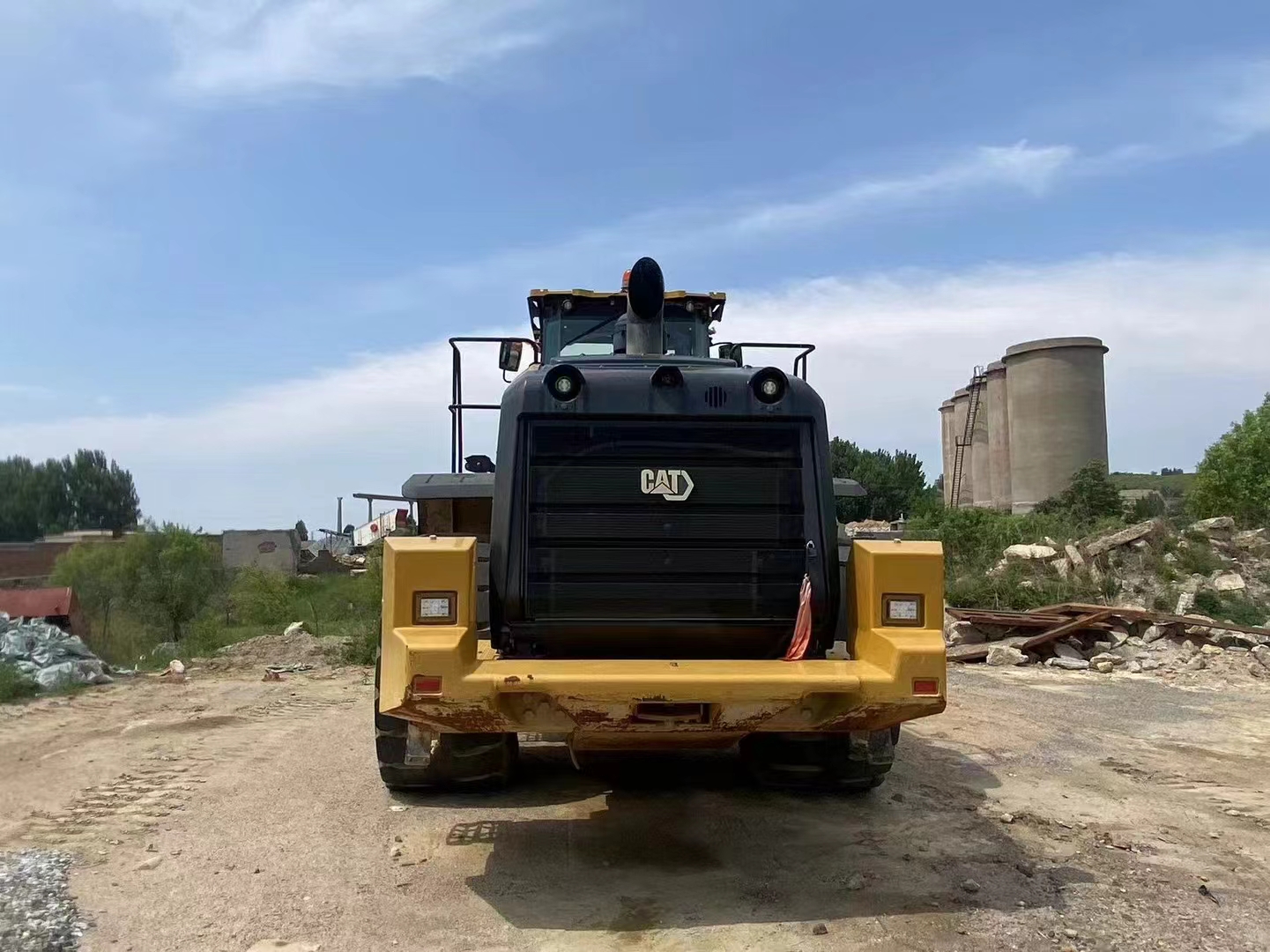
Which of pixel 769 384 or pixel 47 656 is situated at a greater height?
pixel 769 384

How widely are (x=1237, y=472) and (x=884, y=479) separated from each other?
59.7 ft

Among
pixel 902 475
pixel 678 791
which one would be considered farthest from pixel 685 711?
pixel 902 475

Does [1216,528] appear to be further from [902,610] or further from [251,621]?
[251,621]

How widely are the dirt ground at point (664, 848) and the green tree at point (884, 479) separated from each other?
3282 centimetres

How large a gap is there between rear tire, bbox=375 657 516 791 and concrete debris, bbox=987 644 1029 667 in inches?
367

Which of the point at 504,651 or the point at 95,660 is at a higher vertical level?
the point at 504,651

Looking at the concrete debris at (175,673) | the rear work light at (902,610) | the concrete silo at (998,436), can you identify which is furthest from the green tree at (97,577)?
the concrete silo at (998,436)

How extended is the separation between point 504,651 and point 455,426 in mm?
1855

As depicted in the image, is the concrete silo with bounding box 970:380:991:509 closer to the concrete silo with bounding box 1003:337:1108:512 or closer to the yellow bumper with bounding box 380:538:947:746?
the concrete silo with bounding box 1003:337:1108:512

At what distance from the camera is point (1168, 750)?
8172 millimetres

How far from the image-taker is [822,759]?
6.03 m

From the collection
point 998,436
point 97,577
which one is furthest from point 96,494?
point 998,436

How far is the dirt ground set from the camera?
4.24 m

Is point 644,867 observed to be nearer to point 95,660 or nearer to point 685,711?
point 685,711
